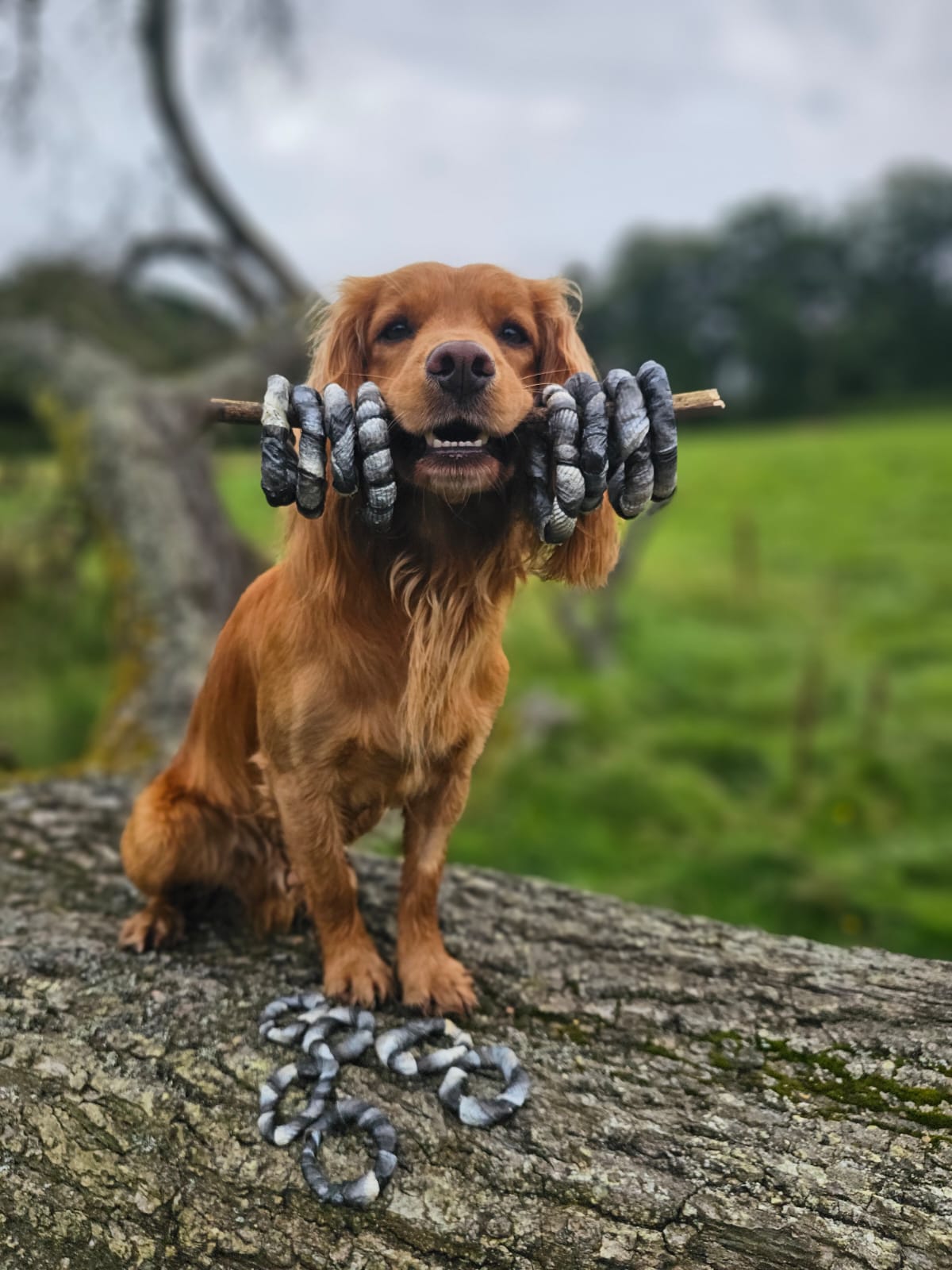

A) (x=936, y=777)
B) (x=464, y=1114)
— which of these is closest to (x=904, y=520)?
(x=936, y=777)

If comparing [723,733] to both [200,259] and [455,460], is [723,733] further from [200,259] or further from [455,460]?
[200,259]

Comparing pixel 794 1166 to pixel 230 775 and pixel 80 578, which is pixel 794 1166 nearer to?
pixel 230 775

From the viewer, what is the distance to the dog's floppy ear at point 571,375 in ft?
7.76

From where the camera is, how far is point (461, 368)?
199 cm

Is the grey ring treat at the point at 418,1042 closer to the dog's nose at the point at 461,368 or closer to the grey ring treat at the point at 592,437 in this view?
the grey ring treat at the point at 592,437

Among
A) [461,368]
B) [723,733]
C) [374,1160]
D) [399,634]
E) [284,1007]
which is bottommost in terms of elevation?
[723,733]

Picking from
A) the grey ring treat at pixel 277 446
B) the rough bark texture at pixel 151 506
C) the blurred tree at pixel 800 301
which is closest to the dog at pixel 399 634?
the grey ring treat at pixel 277 446

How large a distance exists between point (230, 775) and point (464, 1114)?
121 centimetres

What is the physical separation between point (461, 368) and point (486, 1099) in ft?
5.77

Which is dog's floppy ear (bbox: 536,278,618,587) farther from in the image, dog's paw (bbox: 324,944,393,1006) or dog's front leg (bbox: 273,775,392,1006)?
dog's paw (bbox: 324,944,393,1006)

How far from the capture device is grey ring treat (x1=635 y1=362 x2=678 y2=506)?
210 centimetres

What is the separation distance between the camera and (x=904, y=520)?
13516 mm

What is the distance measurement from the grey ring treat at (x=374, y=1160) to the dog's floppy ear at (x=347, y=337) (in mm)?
1745

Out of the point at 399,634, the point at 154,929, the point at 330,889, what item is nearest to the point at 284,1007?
the point at 330,889
